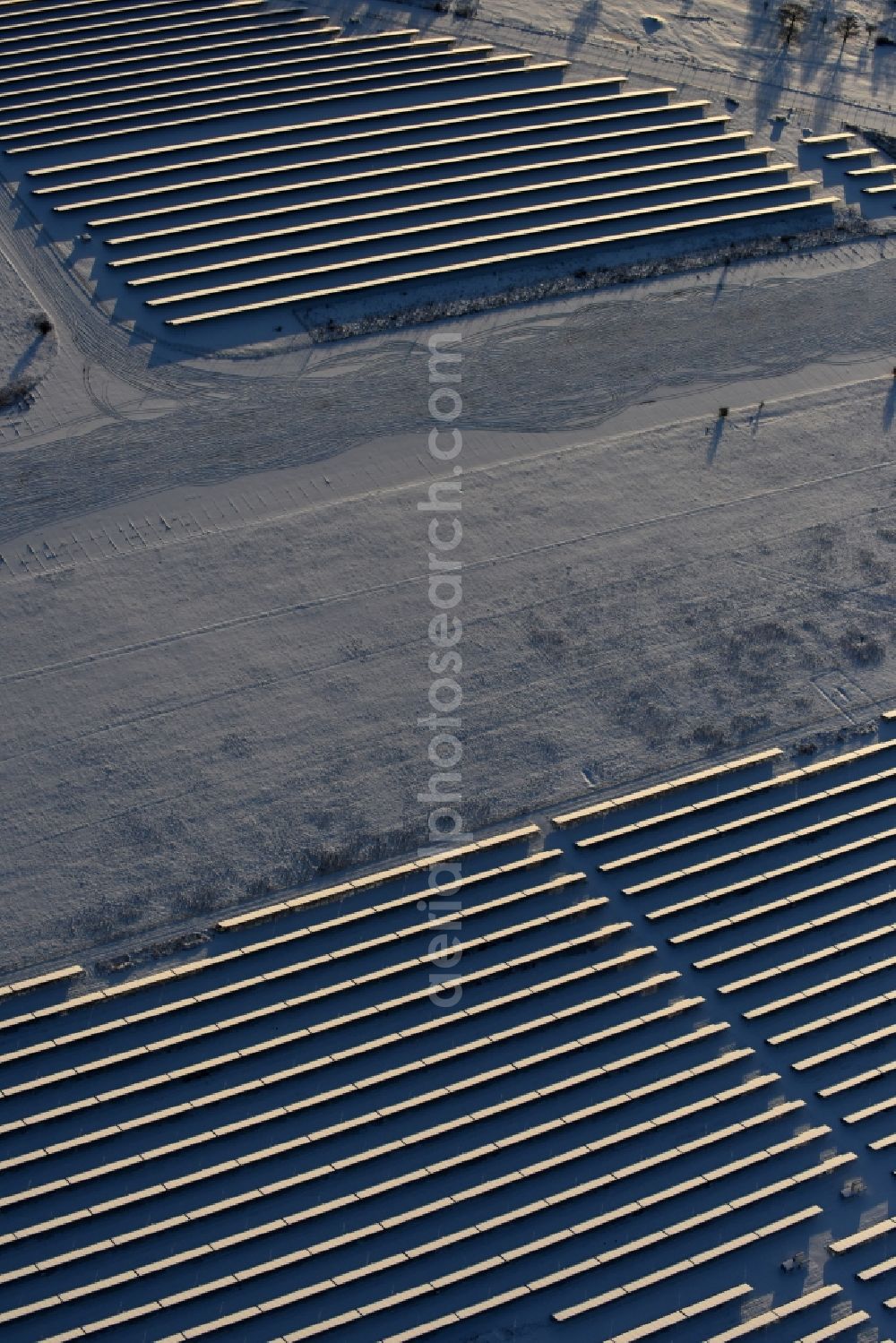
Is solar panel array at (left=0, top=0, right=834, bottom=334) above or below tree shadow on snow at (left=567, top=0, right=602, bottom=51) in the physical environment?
below

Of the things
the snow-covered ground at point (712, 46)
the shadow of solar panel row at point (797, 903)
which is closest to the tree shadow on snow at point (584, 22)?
the snow-covered ground at point (712, 46)

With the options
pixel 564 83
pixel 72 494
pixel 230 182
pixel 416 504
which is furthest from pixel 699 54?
pixel 72 494

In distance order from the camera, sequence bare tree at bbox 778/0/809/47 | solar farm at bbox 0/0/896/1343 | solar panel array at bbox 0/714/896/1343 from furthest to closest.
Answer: bare tree at bbox 778/0/809/47 < solar farm at bbox 0/0/896/1343 < solar panel array at bbox 0/714/896/1343

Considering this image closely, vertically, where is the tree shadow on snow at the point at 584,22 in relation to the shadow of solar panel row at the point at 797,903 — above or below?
above

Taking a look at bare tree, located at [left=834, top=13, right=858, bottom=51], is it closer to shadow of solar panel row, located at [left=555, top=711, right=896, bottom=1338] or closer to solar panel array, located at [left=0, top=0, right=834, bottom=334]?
solar panel array, located at [left=0, top=0, right=834, bottom=334]

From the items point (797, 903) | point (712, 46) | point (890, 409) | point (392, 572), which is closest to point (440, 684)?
point (392, 572)

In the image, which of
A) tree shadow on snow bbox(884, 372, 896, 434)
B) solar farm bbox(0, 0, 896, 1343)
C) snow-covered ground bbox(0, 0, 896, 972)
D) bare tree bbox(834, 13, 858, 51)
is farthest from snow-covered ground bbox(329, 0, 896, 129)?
tree shadow on snow bbox(884, 372, 896, 434)

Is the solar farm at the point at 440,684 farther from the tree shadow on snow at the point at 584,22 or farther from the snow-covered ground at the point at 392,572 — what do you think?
the tree shadow on snow at the point at 584,22
